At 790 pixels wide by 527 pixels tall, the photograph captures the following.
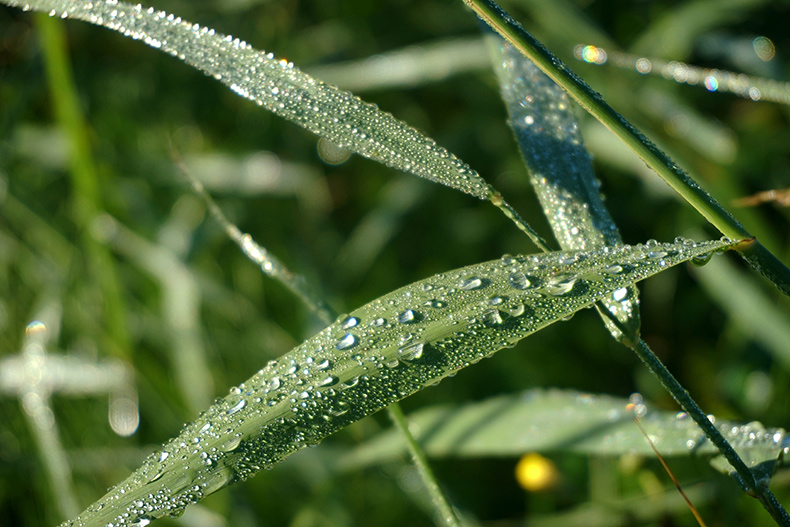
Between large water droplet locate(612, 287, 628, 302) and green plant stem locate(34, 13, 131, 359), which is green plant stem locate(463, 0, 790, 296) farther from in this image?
green plant stem locate(34, 13, 131, 359)

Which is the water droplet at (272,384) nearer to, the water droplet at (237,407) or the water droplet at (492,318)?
the water droplet at (237,407)

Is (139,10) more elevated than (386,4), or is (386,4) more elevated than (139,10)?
(386,4)

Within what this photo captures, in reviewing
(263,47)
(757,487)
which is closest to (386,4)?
(263,47)

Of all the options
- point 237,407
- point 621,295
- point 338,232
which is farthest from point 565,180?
point 338,232

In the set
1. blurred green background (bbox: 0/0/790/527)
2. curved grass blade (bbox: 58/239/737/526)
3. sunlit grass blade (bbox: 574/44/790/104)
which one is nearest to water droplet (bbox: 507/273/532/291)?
curved grass blade (bbox: 58/239/737/526)

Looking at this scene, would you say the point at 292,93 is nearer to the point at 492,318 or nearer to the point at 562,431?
the point at 492,318

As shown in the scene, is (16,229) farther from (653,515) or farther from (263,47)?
(653,515)
